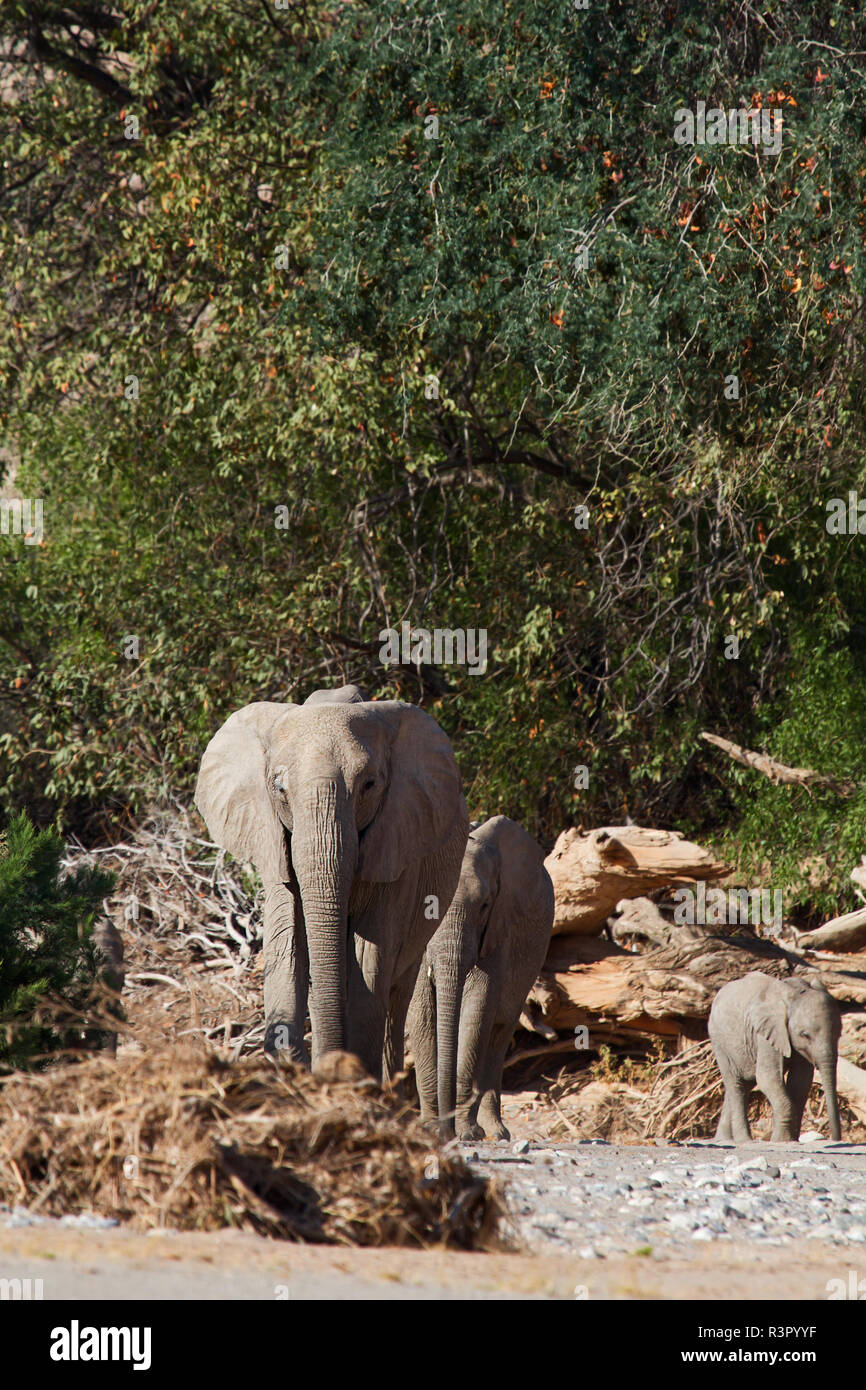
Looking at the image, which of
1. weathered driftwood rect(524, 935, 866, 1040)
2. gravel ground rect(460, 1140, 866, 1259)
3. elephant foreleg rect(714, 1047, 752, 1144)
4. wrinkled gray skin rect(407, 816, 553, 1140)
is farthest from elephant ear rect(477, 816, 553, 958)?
gravel ground rect(460, 1140, 866, 1259)

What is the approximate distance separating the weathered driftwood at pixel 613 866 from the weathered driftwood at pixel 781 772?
1124mm

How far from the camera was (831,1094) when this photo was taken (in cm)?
1117

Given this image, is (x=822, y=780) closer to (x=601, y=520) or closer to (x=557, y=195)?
(x=601, y=520)

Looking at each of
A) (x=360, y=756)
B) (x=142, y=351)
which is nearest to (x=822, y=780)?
(x=360, y=756)

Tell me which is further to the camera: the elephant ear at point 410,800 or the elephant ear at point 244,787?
the elephant ear at point 244,787

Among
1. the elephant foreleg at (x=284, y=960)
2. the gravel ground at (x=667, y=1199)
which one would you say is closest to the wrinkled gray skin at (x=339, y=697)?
the elephant foreleg at (x=284, y=960)

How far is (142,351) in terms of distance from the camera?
16172mm

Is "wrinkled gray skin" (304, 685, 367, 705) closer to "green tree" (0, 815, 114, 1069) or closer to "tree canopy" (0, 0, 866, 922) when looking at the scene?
"green tree" (0, 815, 114, 1069)

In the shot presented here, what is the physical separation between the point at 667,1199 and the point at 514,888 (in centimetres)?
493

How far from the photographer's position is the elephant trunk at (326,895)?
23.8 ft

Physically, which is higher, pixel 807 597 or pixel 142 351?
pixel 142 351

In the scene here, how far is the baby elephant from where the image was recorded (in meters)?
11.1

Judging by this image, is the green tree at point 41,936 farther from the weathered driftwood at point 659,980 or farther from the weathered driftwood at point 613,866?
the weathered driftwood at point 659,980

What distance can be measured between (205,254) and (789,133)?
20.1ft
